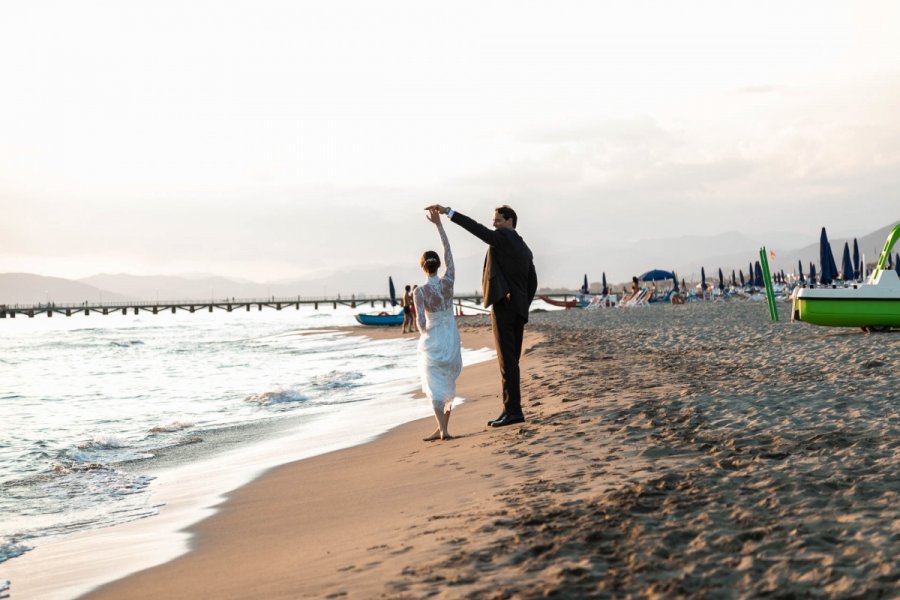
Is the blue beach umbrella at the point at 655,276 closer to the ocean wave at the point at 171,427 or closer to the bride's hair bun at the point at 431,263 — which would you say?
the ocean wave at the point at 171,427

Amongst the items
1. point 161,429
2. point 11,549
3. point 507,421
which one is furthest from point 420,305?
point 161,429

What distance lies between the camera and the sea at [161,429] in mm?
6633

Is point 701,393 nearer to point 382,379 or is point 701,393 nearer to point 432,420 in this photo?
point 432,420

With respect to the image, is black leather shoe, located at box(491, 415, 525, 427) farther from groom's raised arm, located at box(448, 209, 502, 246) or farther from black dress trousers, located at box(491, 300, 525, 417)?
groom's raised arm, located at box(448, 209, 502, 246)

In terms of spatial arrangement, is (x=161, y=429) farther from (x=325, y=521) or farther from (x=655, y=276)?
(x=655, y=276)

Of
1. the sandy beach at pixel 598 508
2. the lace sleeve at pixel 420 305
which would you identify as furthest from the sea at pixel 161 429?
the lace sleeve at pixel 420 305

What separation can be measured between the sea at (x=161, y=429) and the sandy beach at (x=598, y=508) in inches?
41.1

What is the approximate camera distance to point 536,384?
10.7 m

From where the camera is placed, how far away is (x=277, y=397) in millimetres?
14023

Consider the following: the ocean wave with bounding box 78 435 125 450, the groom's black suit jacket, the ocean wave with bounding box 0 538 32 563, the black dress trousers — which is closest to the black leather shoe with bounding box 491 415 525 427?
the black dress trousers

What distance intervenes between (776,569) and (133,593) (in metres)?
2.98

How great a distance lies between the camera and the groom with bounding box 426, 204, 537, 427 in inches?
286

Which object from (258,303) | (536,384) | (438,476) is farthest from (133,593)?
(258,303)

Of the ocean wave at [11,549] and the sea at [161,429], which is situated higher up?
the ocean wave at [11,549]
